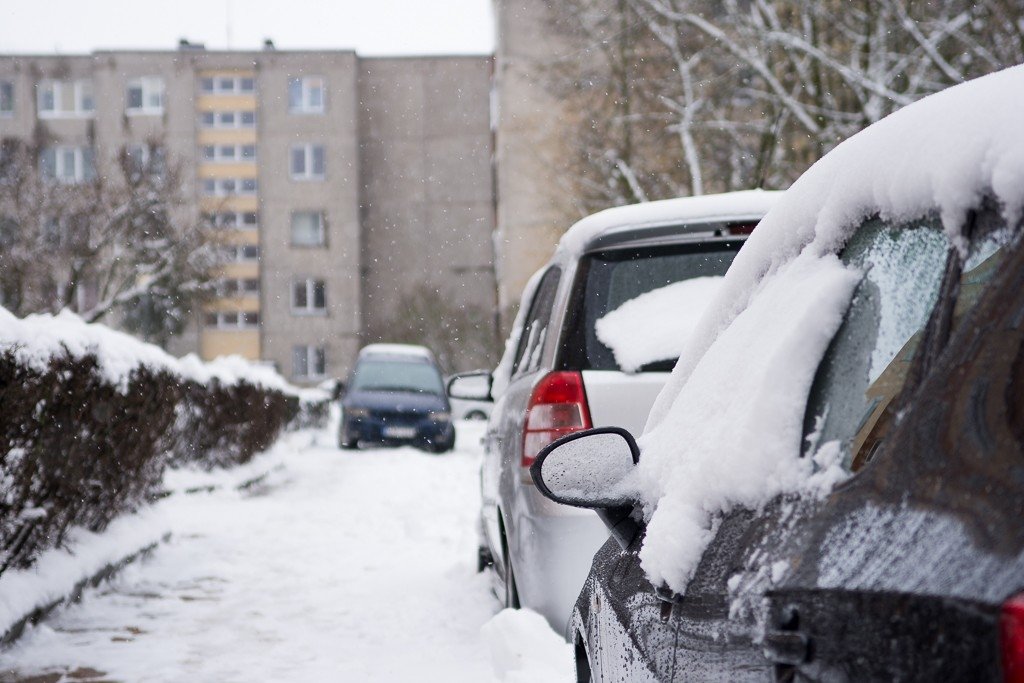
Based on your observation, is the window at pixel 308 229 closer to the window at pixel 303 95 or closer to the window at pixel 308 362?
the window at pixel 303 95

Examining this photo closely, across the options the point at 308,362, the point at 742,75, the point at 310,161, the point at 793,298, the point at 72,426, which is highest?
the point at 310,161

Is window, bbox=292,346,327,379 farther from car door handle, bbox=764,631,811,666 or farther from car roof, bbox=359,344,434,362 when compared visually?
car door handle, bbox=764,631,811,666

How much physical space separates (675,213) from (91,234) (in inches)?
1103

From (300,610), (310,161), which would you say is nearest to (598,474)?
(300,610)

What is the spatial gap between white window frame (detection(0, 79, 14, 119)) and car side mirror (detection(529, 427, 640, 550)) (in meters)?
60.7

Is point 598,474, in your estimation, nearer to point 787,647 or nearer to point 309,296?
point 787,647

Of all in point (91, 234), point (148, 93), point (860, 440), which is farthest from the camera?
point (148, 93)

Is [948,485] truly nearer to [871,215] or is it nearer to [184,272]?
[871,215]

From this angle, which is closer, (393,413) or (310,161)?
(393,413)

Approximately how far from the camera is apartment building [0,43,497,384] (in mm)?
57406

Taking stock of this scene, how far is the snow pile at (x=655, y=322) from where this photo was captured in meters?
4.70

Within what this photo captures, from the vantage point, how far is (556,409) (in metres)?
4.74

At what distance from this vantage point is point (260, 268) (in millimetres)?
58594

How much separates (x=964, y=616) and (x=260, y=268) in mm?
58769
